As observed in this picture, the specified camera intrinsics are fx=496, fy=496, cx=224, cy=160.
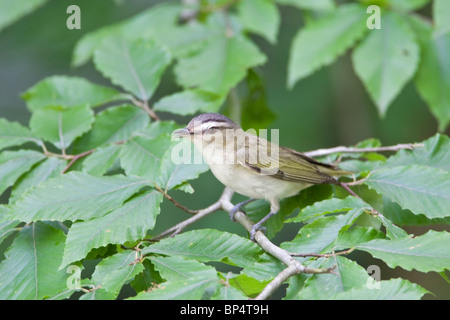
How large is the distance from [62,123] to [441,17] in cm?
266

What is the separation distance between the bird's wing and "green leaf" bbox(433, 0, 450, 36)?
1.35m

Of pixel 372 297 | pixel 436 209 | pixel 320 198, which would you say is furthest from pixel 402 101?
pixel 372 297

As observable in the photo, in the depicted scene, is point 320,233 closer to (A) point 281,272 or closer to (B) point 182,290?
(A) point 281,272

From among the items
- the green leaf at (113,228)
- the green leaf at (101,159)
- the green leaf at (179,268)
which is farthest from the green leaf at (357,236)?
the green leaf at (101,159)

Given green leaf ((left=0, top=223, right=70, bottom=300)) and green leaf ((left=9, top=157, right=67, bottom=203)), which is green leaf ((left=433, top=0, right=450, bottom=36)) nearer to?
green leaf ((left=9, top=157, right=67, bottom=203))

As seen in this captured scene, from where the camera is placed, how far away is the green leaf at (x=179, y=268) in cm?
187

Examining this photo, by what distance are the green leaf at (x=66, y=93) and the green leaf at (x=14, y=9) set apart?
3.24 ft

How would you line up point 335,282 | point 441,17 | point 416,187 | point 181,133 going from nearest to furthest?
1. point 335,282
2. point 416,187
3. point 181,133
4. point 441,17

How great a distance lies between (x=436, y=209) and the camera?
232 centimetres

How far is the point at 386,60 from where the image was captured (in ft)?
12.1

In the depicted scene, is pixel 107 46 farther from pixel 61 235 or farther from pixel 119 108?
pixel 61 235

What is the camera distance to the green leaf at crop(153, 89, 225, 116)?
3.29 meters

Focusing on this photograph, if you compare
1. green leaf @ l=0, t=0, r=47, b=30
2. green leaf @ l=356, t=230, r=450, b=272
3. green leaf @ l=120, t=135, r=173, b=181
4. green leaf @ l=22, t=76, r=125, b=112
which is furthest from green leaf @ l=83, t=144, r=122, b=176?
green leaf @ l=0, t=0, r=47, b=30

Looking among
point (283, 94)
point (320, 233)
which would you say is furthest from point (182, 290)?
point (283, 94)
